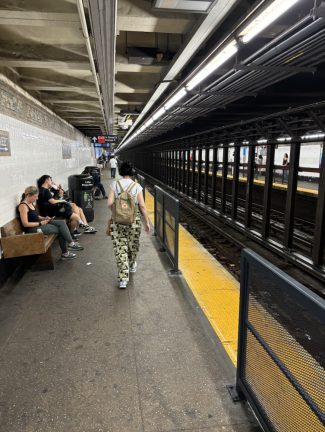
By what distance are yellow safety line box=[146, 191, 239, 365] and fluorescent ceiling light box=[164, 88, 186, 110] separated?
2.78 meters

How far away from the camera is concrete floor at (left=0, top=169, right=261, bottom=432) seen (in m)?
2.06

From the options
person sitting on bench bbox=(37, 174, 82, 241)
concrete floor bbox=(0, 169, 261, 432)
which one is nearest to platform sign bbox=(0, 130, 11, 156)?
person sitting on bench bbox=(37, 174, 82, 241)

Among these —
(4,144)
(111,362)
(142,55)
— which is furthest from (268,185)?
(111,362)

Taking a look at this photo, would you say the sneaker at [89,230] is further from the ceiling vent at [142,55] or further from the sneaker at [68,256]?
the ceiling vent at [142,55]

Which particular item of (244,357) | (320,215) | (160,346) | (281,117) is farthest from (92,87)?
(244,357)

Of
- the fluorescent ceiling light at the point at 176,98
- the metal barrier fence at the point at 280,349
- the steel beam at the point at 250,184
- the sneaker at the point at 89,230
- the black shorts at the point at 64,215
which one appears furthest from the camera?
the steel beam at the point at 250,184

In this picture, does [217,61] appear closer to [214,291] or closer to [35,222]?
[214,291]

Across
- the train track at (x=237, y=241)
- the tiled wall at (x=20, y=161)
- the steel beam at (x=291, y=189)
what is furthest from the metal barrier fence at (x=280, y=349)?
the steel beam at (x=291, y=189)

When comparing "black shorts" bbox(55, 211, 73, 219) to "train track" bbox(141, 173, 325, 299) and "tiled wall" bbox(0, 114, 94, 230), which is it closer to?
"tiled wall" bbox(0, 114, 94, 230)

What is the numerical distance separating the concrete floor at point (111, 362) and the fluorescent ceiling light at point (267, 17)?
8.85 ft

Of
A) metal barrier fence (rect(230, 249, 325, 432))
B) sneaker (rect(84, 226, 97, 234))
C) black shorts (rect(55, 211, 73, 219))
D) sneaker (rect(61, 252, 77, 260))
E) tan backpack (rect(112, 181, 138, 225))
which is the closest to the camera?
metal barrier fence (rect(230, 249, 325, 432))

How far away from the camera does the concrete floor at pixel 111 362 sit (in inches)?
81.0

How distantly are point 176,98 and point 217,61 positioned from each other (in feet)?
7.79

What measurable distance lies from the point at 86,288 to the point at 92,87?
425 centimetres
